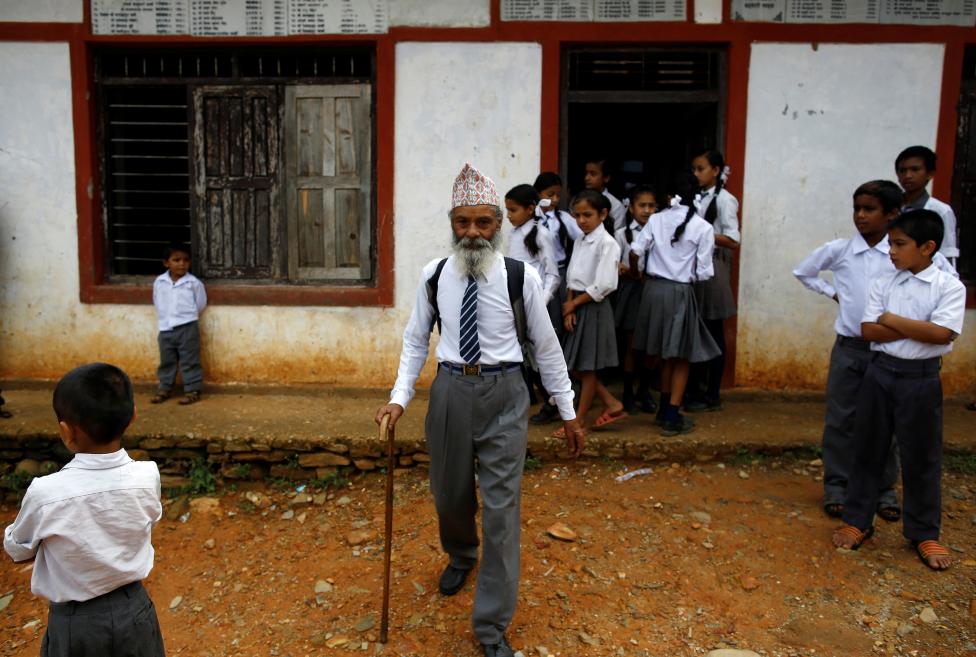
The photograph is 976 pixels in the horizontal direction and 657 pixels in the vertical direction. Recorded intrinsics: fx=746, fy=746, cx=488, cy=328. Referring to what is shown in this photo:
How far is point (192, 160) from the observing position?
6.12 meters

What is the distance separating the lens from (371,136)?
5961mm

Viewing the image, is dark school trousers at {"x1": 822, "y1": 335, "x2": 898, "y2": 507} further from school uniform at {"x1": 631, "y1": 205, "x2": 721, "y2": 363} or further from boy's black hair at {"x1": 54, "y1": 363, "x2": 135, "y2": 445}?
boy's black hair at {"x1": 54, "y1": 363, "x2": 135, "y2": 445}

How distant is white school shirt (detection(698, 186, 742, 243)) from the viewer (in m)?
5.16

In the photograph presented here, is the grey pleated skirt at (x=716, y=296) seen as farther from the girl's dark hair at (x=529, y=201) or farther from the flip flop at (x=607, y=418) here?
the girl's dark hair at (x=529, y=201)

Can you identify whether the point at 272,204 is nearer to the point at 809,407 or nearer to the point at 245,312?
the point at 245,312

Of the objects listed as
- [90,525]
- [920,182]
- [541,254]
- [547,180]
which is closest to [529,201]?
[541,254]

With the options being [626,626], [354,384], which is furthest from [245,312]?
[626,626]

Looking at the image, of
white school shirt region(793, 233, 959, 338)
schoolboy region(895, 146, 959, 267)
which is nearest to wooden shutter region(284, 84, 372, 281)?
white school shirt region(793, 233, 959, 338)

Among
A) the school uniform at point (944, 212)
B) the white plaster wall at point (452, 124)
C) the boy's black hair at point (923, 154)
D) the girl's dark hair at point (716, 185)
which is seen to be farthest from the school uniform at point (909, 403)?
the white plaster wall at point (452, 124)

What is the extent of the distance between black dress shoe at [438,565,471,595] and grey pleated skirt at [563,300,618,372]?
1.65 metres

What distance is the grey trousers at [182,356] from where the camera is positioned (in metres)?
5.77

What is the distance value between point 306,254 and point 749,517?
394 centimetres

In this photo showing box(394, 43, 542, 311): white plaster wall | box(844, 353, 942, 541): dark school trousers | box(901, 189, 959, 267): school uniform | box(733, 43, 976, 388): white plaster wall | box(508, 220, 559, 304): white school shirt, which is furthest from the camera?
box(394, 43, 542, 311): white plaster wall

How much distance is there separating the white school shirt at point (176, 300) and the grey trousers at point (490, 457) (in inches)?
134
